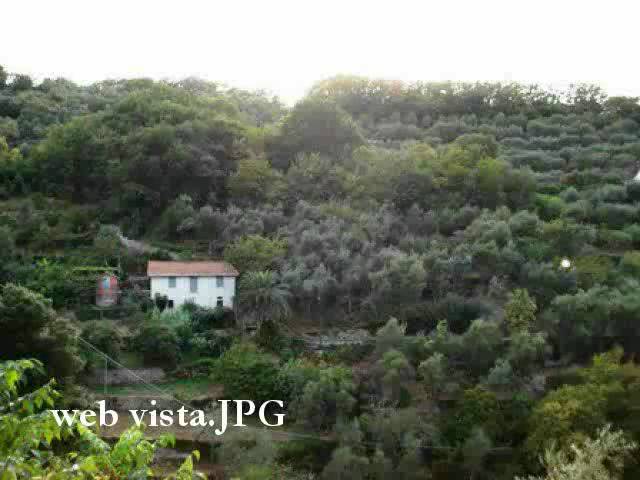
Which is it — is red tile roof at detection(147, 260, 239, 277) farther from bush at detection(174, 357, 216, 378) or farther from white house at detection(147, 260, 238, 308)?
bush at detection(174, 357, 216, 378)

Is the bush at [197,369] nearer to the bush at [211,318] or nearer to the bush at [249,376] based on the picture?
the bush at [249,376]

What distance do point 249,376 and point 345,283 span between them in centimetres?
532

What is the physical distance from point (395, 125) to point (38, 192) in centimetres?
1798

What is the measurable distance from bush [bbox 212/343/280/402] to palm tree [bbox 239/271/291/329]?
2.53m

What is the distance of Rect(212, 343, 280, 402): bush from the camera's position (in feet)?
60.6

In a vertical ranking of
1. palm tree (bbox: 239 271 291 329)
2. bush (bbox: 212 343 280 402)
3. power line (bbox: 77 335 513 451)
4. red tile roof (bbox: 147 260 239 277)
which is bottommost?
power line (bbox: 77 335 513 451)

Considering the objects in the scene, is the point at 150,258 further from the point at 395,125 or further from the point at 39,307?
the point at 395,125

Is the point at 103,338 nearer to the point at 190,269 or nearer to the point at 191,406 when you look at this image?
the point at 191,406

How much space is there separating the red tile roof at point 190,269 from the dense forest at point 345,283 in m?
0.52

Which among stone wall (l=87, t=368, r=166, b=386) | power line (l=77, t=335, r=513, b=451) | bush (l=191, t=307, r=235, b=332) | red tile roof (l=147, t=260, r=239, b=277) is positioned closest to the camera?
power line (l=77, t=335, r=513, b=451)

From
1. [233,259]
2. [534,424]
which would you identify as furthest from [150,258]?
[534,424]

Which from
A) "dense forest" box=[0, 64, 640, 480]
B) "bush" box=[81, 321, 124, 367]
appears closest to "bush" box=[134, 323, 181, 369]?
"dense forest" box=[0, 64, 640, 480]

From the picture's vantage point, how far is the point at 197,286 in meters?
22.7

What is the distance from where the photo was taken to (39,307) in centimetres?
1720
